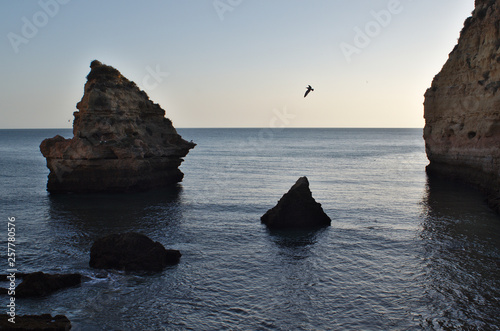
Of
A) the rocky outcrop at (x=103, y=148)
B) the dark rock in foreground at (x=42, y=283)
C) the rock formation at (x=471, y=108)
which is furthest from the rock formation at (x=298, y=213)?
the rocky outcrop at (x=103, y=148)

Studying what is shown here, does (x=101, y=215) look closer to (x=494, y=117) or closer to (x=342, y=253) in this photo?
(x=342, y=253)

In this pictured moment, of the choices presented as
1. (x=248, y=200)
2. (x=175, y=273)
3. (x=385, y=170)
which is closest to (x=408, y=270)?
(x=175, y=273)

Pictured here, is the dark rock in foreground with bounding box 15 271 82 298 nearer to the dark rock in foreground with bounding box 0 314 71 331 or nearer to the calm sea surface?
the calm sea surface

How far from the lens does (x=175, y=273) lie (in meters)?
17.4

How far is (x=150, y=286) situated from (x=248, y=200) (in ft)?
58.3

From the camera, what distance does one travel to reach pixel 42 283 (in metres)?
15.3

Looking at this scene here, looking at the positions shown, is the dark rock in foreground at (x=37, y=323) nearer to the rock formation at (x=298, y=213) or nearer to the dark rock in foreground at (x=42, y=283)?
the dark rock in foreground at (x=42, y=283)

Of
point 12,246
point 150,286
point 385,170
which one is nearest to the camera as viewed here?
point 150,286

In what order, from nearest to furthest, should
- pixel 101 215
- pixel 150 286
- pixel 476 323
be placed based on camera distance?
pixel 476 323 → pixel 150 286 → pixel 101 215

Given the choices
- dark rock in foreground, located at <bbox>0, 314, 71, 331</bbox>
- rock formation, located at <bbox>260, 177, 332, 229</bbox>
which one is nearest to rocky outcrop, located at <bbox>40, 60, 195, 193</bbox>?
rock formation, located at <bbox>260, 177, 332, 229</bbox>

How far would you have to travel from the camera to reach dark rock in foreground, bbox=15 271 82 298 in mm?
15016

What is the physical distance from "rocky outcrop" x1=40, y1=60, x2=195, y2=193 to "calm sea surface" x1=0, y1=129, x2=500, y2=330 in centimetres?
207

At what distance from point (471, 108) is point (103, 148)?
31906 millimetres

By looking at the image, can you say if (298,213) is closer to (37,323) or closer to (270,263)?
(270,263)
